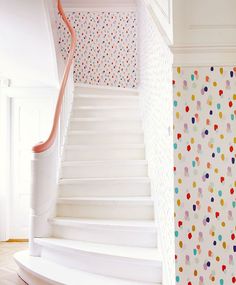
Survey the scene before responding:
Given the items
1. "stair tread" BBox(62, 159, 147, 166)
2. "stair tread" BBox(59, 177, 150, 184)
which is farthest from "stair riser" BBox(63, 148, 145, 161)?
"stair tread" BBox(59, 177, 150, 184)

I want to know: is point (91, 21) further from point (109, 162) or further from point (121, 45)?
point (109, 162)

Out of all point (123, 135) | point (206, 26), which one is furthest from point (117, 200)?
point (206, 26)

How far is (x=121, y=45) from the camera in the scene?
6094mm

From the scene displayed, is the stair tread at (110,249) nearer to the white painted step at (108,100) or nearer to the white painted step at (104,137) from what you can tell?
the white painted step at (104,137)

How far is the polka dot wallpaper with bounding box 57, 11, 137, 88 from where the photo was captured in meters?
6.09

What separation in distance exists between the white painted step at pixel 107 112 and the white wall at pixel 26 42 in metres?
0.55

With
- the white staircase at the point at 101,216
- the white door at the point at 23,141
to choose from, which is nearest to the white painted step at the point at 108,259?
the white staircase at the point at 101,216

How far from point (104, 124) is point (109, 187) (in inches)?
46.4

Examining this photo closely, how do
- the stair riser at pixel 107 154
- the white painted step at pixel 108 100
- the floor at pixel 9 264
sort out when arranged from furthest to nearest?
the white painted step at pixel 108 100 < the stair riser at pixel 107 154 < the floor at pixel 9 264

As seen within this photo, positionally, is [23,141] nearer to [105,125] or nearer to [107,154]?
[105,125]

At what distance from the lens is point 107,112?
4.71m

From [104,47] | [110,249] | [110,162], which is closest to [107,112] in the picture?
[110,162]

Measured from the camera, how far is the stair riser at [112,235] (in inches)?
114

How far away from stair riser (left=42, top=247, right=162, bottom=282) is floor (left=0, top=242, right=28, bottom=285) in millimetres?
537
